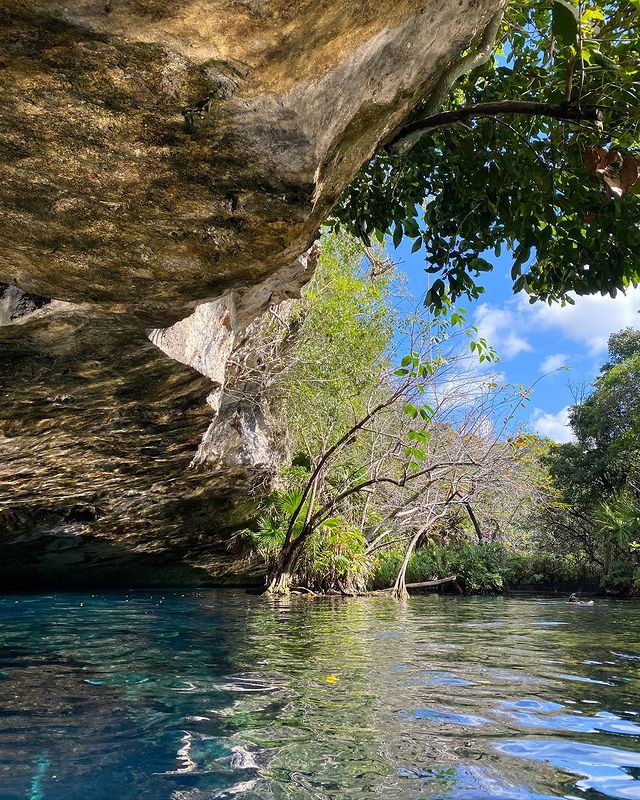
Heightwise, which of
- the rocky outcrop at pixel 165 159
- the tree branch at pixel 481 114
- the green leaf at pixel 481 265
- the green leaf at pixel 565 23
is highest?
the tree branch at pixel 481 114

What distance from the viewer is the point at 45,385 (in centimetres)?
491

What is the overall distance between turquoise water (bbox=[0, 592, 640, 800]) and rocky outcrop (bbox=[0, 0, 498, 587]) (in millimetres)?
2142

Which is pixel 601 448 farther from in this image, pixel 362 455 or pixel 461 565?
pixel 362 455

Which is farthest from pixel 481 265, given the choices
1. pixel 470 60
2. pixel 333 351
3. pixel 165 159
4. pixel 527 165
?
pixel 333 351

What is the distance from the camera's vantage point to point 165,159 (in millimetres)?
2574

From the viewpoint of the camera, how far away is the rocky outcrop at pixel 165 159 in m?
Answer: 2.02

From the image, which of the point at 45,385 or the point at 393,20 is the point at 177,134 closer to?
the point at 393,20

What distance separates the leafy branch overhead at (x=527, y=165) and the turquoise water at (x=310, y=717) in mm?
2420

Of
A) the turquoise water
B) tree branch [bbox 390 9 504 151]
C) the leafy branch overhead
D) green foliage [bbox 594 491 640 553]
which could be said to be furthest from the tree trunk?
green foliage [bbox 594 491 640 553]

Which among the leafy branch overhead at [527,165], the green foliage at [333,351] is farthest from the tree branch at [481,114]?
the green foliage at [333,351]

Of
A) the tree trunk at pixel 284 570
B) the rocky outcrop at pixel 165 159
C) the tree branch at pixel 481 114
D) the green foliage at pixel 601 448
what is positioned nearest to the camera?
the rocky outcrop at pixel 165 159

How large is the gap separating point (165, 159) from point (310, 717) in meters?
2.42

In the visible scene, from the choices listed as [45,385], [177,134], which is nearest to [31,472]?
[45,385]

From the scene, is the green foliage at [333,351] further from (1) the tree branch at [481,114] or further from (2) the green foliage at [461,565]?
(1) the tree branch at [481,114]
